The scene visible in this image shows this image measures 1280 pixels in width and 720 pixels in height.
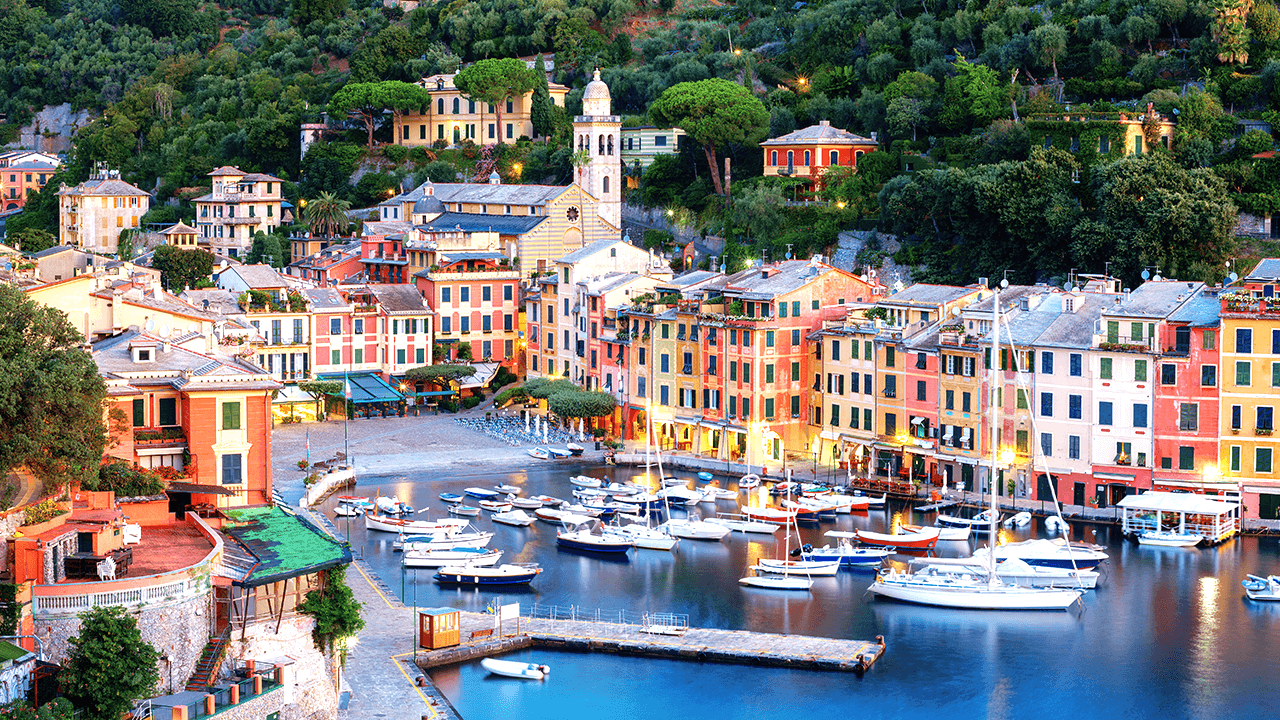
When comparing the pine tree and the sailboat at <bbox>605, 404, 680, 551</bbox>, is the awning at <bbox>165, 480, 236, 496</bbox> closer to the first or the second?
the sailboat at <bbox>605, 404, 680, 551</bbox>

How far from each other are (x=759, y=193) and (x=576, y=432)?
2010 centimetres

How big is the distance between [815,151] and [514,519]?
131 feet

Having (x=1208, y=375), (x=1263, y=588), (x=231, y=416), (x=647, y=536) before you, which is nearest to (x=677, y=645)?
(x=647, y=536)

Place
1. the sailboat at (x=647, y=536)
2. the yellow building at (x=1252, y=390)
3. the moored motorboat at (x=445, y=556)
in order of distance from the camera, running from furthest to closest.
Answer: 1. the yellow building at (x=1252, y=390)
2. the sailboat at (x=647, y=536)
3. the moored motorboat at (x=445, y=556)

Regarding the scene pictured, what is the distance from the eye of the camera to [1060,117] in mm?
89562

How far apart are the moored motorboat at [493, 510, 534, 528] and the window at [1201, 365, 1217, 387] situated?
25.3 meters

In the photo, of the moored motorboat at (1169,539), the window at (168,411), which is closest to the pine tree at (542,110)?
the moored motorboat at (1169,539)

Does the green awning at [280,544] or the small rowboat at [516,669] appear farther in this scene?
the small rowboat at [516,669]

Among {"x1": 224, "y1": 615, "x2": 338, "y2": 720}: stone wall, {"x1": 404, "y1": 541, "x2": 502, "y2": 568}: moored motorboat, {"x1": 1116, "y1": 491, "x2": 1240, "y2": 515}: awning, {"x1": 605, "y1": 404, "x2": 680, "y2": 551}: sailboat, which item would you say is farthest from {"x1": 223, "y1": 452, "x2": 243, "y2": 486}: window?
{"x1": 1116, "y1": 491, "x2": 1240, "y2": 515}: awning

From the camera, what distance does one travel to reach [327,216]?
117500 millimetres

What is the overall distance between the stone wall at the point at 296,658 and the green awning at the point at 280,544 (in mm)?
1103

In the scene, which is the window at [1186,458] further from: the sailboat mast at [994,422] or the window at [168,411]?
the window at [168,411]

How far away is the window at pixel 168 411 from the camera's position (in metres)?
48.1

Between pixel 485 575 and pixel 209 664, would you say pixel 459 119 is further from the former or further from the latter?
pixel 209 664
